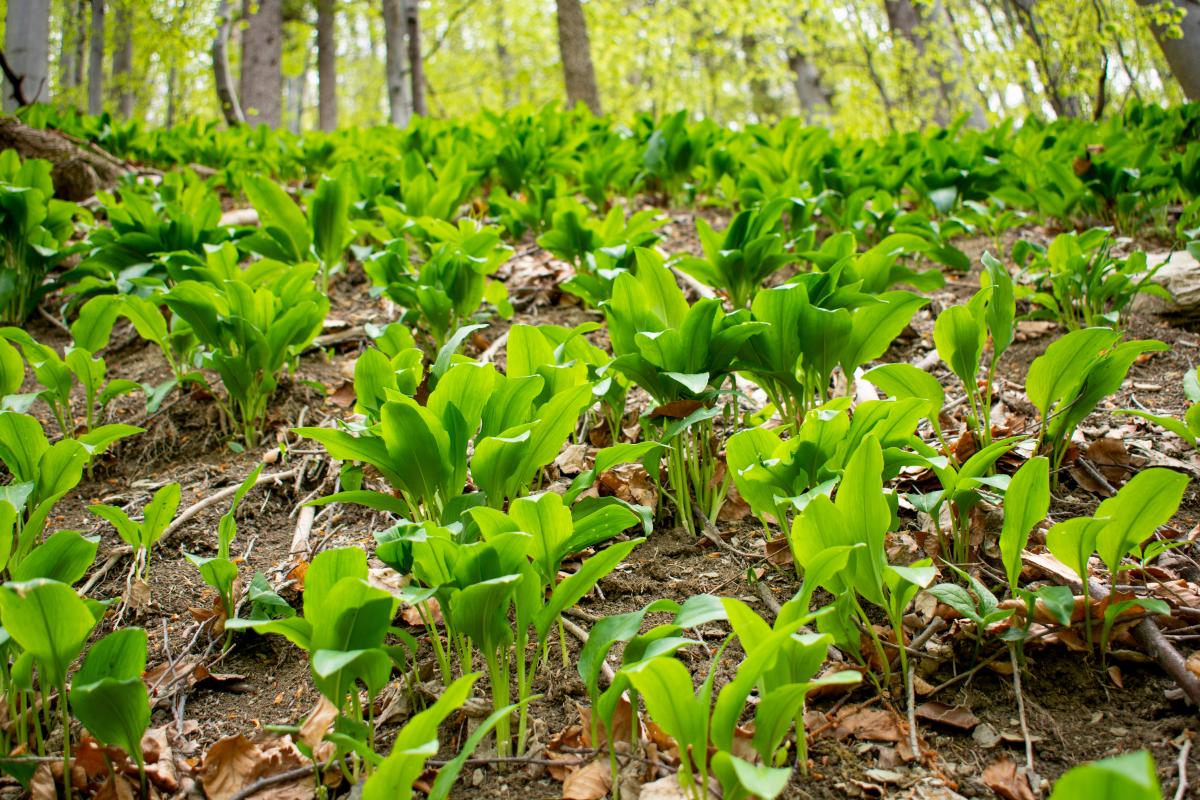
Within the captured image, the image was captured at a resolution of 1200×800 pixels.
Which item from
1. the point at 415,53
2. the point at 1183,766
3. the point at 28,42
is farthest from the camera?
the point at 415,53

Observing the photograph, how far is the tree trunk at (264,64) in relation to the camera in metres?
12.1

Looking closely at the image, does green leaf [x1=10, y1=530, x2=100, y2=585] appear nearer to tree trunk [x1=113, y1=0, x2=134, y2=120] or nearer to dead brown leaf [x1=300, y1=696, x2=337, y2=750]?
dead brown leaf [x1=300, y1=696, x2=337, y2=750]

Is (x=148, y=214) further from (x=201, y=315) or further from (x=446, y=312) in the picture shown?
(x=446, y=312)

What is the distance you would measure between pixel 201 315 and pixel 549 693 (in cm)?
171

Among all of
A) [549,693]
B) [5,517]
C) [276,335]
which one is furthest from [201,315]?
[549,693]

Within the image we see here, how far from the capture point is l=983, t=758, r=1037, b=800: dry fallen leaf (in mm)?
1315

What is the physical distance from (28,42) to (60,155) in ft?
13.7

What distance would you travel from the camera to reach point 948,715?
1483mm

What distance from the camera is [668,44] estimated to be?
749 inches

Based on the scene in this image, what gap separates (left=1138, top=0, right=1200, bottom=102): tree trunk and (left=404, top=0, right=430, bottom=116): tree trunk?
24.9 feet

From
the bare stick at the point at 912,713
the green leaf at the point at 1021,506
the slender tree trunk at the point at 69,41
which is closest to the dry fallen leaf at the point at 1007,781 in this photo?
the bare stick at the point at 912,713

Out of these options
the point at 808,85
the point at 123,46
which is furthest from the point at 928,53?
the point at 123,46

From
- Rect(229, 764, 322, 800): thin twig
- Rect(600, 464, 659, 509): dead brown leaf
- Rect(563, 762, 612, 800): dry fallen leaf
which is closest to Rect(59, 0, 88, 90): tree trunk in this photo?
Rect(600, 464, 659, 509): dead brown leaf

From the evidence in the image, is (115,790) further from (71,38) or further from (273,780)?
(71,38)
